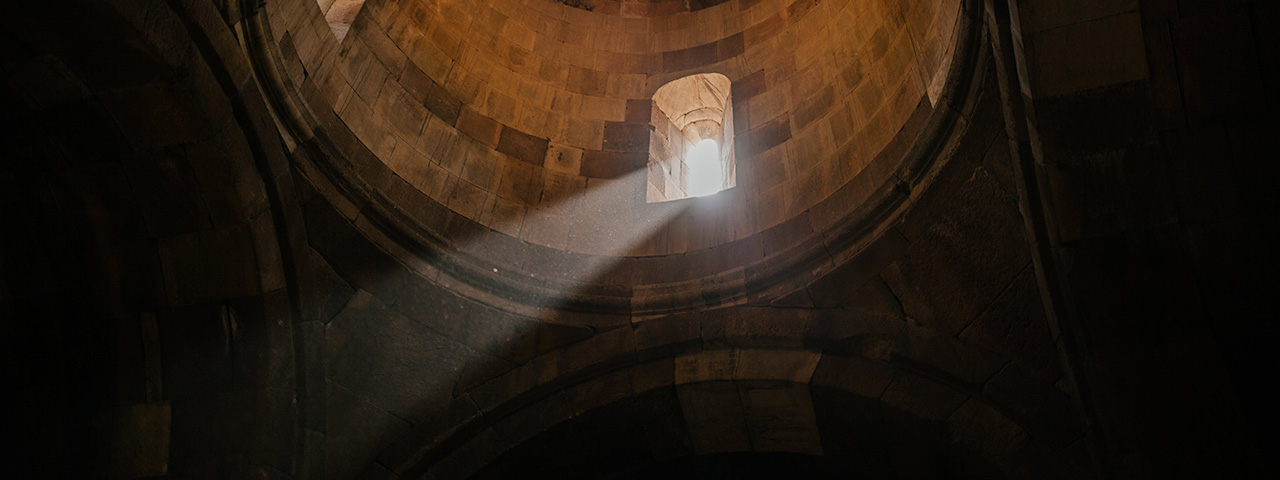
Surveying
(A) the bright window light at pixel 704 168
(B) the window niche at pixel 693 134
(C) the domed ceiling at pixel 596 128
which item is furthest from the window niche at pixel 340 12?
(A) the bright window light at pixel 704 168

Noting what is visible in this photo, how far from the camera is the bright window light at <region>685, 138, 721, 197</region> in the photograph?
309 inches

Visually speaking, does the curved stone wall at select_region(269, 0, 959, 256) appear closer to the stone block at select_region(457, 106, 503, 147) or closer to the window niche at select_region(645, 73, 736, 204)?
the stone block at select_region(457, 106, 503, 147)

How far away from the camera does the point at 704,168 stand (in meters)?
8.01

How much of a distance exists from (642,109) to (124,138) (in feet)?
13.8

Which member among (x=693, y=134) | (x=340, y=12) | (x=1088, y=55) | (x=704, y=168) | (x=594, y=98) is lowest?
(x=1088, y=55)

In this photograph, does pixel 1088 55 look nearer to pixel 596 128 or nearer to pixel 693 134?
pixel 596 128

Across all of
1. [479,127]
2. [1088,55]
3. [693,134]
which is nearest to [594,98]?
[693,134]

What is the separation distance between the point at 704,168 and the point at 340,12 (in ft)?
11.2

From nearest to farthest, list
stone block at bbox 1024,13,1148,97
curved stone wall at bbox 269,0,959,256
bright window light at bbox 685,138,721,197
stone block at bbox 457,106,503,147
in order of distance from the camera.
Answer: stone block at bbox 1024,13,1148,97, curved stone wall at bbox 269,0,959,256, stone block at bbox 457,106,503,147, bright window light at bbox 685,138,721,197

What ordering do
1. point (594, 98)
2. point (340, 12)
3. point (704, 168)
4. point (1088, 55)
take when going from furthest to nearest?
point (704, 168)
point (594, 98)
point (340, 12)
point (1088, 55)

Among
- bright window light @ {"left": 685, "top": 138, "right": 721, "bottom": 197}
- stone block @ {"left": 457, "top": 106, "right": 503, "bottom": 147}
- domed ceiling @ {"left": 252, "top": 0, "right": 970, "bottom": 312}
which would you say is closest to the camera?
domed ceiling @ {"left": 252, "top": 0, "right": 970, "bottom": 312}

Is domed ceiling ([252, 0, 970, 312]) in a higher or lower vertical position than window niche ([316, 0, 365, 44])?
lower

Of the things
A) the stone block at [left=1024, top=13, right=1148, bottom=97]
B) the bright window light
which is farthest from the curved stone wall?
the stone block at [left=1024, top=13, right=1148, bottom=97]

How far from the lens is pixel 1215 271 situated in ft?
11.6
